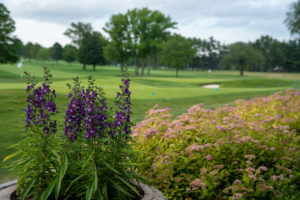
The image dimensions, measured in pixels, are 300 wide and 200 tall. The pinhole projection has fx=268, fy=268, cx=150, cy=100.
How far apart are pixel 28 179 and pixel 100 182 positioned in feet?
2.60

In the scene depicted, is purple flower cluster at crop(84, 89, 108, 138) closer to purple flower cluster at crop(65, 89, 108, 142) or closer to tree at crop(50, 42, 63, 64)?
purple flower cluster at crop(65, 89, 108, 142)

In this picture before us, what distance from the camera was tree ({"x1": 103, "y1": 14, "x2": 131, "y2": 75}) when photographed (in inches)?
2052

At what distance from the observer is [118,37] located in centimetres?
5294

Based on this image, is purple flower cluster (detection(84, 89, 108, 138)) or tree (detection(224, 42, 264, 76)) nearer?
purple flower cluster (detection(84, 89, 108, 138))

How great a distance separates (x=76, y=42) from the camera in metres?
76.6

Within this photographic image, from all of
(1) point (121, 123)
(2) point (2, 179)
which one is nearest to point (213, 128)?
(1) point (121, 123)

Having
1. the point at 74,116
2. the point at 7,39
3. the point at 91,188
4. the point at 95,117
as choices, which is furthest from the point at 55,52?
the point at 91,188

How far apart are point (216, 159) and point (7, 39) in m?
40.1

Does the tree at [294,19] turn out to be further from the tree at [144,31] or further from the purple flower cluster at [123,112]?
the purple flower cluster at [123,112]

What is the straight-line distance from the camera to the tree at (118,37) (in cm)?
5212

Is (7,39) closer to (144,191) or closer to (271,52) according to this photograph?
(144,191)

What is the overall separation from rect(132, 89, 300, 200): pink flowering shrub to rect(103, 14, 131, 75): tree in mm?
47935

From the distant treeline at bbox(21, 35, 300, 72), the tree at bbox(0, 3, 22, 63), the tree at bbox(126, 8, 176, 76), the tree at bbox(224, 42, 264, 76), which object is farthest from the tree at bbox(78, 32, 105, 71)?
the tree at bbox(224, 42, 264, 76)

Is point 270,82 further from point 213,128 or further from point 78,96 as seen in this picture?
point 78,96
